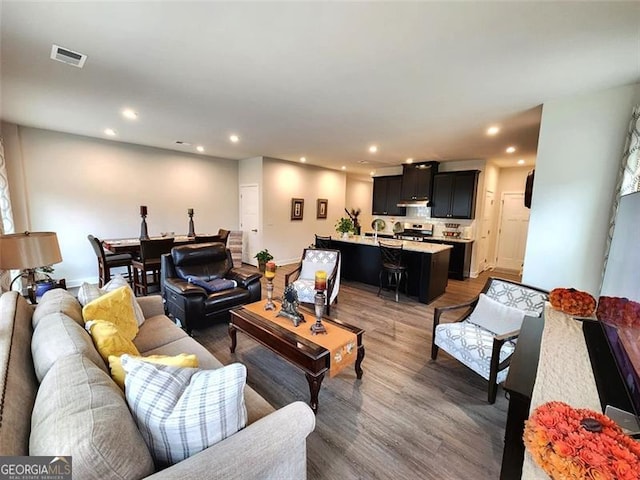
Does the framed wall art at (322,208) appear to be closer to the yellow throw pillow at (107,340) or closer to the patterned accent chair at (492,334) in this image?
the patterned accent chair at (492,334)

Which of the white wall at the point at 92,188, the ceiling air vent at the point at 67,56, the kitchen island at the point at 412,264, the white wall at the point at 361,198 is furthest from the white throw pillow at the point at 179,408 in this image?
the white wall at the point at 361,198

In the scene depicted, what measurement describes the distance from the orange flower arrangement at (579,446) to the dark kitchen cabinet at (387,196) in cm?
663

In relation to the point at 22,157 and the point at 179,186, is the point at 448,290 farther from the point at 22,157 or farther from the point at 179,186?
the point at 22,157

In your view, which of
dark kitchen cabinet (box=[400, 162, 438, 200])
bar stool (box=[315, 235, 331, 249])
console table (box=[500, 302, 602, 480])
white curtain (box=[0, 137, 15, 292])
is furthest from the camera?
dark kitchen cabinet (box=[400, 162, 438, 200])

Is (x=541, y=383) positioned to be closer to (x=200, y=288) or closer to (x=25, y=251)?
(x=200, y=288)

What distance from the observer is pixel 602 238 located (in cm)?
266

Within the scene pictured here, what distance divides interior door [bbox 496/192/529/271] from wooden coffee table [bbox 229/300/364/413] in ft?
21.7

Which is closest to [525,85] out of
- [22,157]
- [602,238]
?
[602,238]

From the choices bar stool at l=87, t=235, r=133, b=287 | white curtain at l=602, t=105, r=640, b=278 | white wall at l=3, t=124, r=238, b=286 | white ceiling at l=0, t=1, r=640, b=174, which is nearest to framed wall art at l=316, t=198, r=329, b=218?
white wall at l=3, t=124, r=238, b=286

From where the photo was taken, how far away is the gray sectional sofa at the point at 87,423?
76 centimetres

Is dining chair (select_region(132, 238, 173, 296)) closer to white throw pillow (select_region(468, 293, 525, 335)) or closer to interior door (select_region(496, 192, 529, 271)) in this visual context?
white throw pillow (select_region(468, 293, 525, 335))

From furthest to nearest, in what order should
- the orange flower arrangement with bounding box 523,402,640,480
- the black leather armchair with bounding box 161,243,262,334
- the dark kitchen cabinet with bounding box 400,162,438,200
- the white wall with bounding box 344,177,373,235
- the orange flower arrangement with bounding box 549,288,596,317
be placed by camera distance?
the white wall with bounding box 344,177,373,235 → the dark kitchen cabinet with bounding box 400,162,438,200 → the black leather armchair with bounding box 161,243,262,334 → the orange flower arrangement with bounding box 549,288,596,317 → the orange flower arrangement with bounding box 523,402,640,480

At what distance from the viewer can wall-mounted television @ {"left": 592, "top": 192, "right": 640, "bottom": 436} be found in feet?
3.76

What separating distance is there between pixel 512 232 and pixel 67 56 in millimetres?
8715
